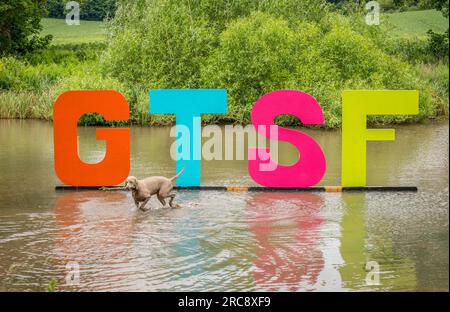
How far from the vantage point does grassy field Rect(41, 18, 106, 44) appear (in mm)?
65637

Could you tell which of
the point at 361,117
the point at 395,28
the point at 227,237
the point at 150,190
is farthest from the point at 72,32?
the point at 227,237

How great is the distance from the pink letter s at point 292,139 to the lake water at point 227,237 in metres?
0.40

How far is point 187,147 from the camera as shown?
1955 centimetres

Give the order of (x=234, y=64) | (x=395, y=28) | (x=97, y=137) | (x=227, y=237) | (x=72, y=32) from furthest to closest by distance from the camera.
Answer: (x=72, y=32), (x=395, y=28), (x=234, y=64), (x=97, y=137), (x=227, y=237)

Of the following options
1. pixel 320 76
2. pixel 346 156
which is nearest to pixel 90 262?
pixel 346 156

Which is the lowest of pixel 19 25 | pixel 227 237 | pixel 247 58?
pixel 227 237

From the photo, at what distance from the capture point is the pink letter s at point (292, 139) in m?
19.0

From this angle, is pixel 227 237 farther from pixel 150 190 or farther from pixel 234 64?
pixel 234 64

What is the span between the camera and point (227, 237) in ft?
48.9

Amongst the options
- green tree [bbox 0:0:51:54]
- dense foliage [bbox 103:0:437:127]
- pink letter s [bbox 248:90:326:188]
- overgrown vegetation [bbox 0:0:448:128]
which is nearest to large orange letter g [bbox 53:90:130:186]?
pink letter s [bbox 248:90:326:188]

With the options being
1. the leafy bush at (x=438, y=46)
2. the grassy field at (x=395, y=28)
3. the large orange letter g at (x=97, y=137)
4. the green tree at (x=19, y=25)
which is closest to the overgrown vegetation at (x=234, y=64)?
the leafy bush at (x=438, y=46)

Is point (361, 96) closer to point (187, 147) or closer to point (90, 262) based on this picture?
point (187, 147)

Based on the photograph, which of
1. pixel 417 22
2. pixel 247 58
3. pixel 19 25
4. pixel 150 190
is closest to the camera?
pixel 150 190

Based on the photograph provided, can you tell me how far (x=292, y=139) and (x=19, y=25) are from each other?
1428 inches
